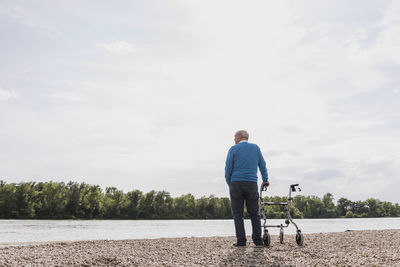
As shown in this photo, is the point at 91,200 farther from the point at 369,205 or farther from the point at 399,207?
the point at 399,207

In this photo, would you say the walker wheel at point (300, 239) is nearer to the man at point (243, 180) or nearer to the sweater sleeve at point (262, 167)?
the man at point (243, 180)

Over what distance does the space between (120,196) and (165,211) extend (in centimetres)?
1495

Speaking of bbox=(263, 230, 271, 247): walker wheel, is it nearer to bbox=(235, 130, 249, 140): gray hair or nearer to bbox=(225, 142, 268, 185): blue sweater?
bbox=(225, 142, 268, 185): blue sweater

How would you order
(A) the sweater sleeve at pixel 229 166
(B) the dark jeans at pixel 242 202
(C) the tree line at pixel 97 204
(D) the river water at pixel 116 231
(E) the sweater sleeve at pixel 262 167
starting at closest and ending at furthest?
1. (B) the dark jeans at pixel 242 202
2. (A) the sweater sleeve at pixel 229 166
3. (E) the sweater sleeve at pixel 262 167
4. (D) the river water at pixel 116 231
5. (C) the tree line at pixel 97 204

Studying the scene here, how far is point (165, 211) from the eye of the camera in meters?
108

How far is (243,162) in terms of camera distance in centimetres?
852

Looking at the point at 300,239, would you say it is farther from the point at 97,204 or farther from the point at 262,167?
the point at 97,204

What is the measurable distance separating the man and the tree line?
7820cm

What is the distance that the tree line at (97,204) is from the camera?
3548 inches

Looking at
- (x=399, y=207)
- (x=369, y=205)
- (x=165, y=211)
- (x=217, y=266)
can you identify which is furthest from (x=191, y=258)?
(x=399, y=207)

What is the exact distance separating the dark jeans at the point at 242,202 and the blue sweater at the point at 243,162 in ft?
0.54

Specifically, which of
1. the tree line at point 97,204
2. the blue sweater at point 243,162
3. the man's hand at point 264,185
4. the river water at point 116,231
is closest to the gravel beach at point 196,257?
the man's hand at point 264,185

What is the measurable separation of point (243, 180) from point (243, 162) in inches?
16.8

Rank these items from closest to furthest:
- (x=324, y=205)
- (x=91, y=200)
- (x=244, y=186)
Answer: (x=244, y=186)
(x=91, y=200)
(x=324, y=205)
